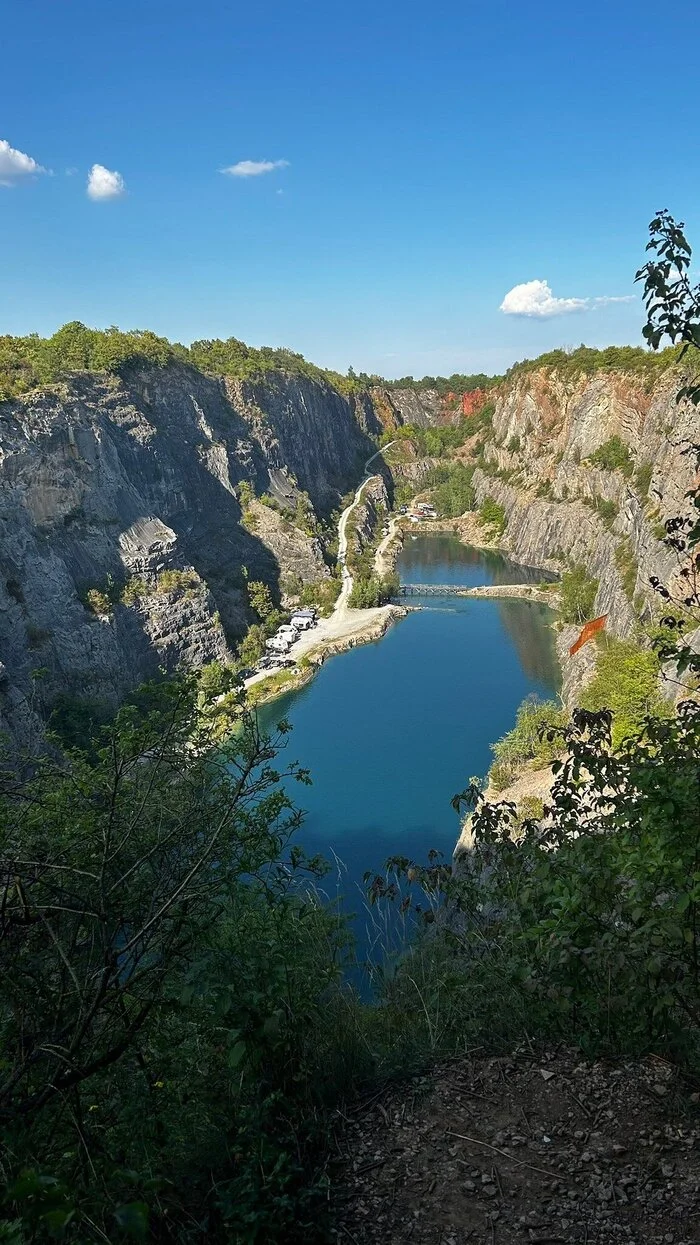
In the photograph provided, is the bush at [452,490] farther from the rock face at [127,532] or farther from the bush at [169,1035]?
the bush at [169,1035]

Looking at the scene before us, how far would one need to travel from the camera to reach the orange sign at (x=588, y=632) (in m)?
32.8

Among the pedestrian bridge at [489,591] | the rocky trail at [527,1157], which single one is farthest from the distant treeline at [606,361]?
the rocky trail at [527,1157]

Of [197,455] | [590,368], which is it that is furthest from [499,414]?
[197,455]

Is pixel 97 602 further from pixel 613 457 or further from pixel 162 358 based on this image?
pixel 613 457

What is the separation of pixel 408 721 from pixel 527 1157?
2581 cm

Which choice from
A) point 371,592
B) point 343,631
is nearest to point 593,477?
point 371,592

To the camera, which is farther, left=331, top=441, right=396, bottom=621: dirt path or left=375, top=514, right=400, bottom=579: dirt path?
left=375, top=514, right=400, bottom=579: dirt path

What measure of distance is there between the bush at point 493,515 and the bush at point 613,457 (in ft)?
47.6

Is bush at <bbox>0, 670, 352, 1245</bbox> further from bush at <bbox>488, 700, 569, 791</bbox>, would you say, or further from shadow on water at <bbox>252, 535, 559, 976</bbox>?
bush at <bbox>488, 700, 569, 791</bbox>

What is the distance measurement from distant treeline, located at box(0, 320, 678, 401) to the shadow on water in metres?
17.9

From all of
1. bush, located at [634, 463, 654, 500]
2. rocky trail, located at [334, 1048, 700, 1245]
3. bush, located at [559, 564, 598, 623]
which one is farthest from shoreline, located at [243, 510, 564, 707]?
rocky trail, located at [334, 1048, 700, 1245]

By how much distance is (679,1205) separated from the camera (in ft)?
9.80

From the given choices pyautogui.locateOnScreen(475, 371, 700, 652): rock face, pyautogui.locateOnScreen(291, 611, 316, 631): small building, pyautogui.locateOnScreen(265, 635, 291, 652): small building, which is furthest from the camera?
pyautogui.locateOnScreen(291, 611, 316, 631): small building

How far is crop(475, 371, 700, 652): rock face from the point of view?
30.0 meters
